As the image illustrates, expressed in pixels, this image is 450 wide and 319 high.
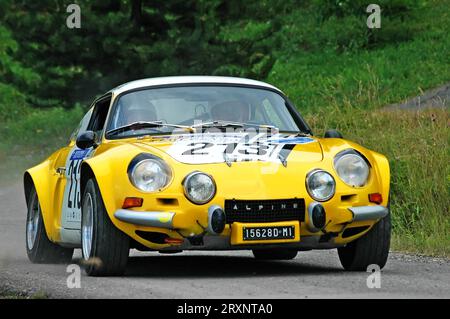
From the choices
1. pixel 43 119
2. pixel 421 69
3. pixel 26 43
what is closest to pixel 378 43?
pixel 421 69

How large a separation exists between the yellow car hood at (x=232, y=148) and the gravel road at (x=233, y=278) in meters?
0.82

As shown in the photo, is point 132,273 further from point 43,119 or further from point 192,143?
point 43,119

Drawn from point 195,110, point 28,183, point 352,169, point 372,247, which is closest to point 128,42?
point 28,183

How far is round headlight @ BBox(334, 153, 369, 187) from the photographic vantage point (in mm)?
9125

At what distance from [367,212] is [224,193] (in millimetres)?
1024

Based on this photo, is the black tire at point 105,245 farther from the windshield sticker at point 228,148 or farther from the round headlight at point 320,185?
the round headlight at point 320,185

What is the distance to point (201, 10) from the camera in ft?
99.0

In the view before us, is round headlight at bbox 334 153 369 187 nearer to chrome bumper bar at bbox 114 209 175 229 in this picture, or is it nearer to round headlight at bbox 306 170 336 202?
round headlight at bbox 306 170 336 202

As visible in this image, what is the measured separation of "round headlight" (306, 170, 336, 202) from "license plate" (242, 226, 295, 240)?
0.95 ft

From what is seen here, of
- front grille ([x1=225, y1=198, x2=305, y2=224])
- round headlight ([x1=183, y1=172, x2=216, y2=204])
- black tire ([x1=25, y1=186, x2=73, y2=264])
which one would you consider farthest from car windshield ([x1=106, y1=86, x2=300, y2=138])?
black tire ([x1=25, y1=186, x2=73, y2=264])

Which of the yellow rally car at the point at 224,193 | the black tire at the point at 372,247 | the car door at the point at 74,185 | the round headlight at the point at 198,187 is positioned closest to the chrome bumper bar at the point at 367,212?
the yellow rally car at the point at 224,193

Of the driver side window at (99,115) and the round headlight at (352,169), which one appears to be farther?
the driver side window at (99,115)

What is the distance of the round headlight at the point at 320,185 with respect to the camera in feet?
29.3

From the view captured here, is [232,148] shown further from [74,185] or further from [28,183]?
[28,183]
